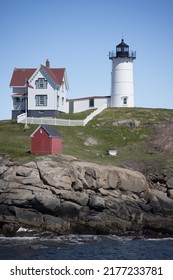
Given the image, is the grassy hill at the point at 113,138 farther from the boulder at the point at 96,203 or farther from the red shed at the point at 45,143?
the boulder at the point at 96,203

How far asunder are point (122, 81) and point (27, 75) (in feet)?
40.4

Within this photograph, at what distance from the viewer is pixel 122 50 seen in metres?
74.6

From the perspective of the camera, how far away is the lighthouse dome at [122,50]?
244 feet

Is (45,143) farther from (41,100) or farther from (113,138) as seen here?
(41,100)

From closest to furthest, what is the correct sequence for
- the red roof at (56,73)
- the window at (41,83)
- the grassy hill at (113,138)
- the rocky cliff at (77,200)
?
the rocky cliff at (77,200), the grassy hill at (113,138), the window at (41,83), the red roof at (56,73)

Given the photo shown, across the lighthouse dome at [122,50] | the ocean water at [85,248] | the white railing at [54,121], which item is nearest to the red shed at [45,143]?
the ocean water at [85,248]

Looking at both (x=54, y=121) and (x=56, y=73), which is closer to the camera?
(x=54, y=121)

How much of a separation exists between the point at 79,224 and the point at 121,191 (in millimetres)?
5172

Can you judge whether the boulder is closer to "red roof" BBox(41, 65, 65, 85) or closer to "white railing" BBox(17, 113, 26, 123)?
"white railing" BBox(17, 113, 26, 123)

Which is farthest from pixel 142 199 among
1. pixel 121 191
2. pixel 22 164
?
pixel 22 164

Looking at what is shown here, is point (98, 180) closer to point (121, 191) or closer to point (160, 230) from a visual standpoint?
point (121, 191)

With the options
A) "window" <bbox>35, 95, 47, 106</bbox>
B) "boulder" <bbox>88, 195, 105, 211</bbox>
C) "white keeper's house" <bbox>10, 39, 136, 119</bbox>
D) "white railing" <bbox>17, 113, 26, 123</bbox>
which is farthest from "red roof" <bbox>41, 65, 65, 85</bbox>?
"boulder" <bbox>88, 195, 105, 211</bbox>

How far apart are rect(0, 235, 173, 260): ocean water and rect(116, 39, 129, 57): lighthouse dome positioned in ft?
124

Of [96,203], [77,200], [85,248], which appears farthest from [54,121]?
→ [85,248]
